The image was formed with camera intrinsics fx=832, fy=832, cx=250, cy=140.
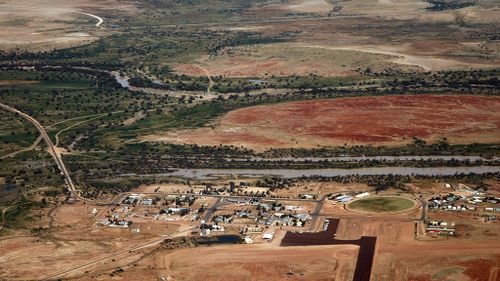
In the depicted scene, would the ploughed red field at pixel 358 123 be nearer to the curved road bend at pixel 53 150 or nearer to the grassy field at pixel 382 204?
the curved road bend at pixel 53 150

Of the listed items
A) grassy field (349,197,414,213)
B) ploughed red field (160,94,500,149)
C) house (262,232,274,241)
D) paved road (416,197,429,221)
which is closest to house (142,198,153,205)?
house (262,232,274,241)

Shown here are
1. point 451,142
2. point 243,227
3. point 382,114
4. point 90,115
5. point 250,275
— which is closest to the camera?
point 250,275

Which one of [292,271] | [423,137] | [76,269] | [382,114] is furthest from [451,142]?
[76,269]

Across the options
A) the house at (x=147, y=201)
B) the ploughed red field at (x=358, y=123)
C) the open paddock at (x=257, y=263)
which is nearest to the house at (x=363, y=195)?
the open paddock at (x=257, y=263)

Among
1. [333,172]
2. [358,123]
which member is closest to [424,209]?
[333,172]

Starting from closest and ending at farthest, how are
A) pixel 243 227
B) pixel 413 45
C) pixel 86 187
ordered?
pixel 243 227
pixel 86 187
pixel 413 45

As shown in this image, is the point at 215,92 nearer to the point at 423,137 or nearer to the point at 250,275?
the point at 423,137
